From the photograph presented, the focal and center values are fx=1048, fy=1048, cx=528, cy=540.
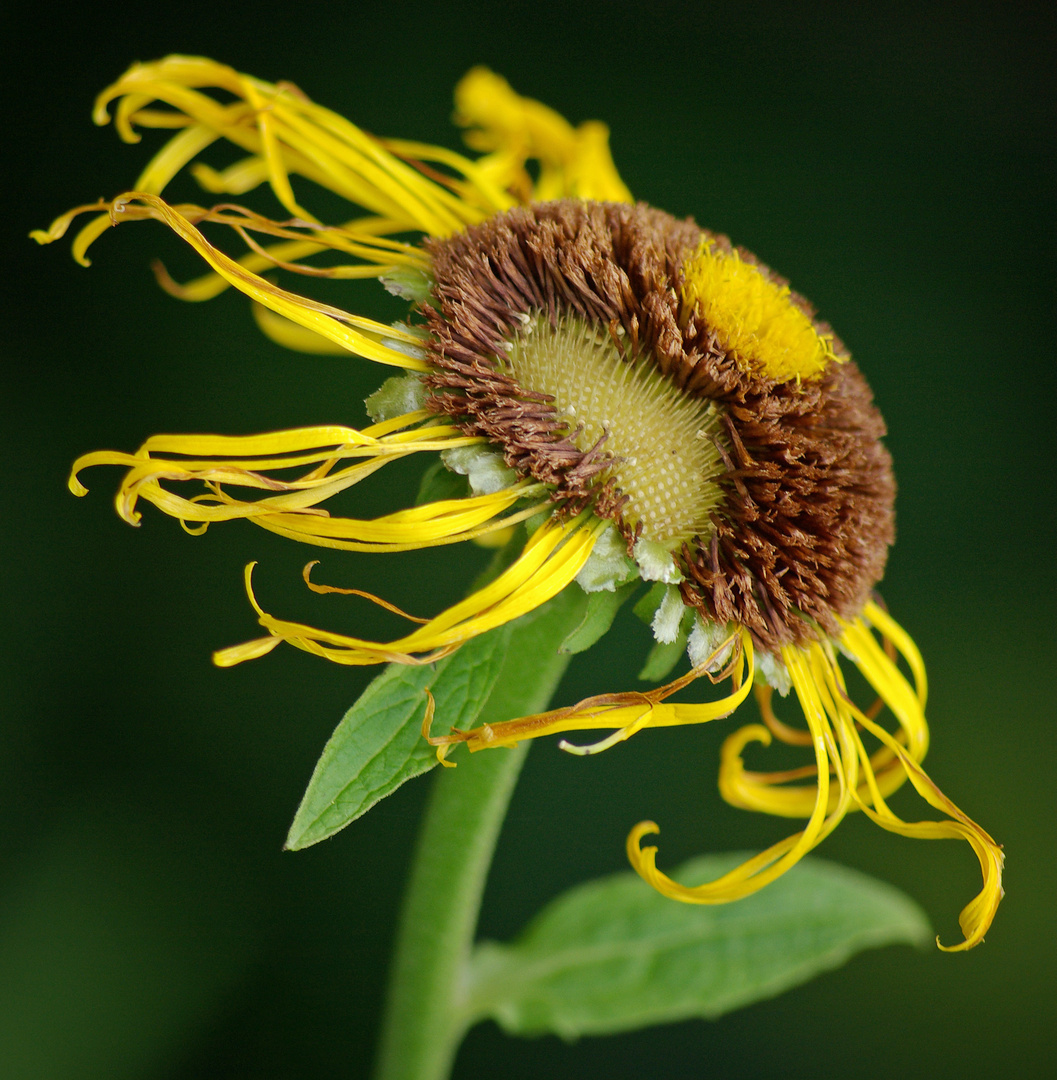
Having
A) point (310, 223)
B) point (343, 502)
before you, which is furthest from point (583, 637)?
point (343, 502)

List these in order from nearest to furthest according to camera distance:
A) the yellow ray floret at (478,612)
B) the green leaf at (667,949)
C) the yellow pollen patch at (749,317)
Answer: the yellow ray floret at (478,612) < the yellow pollen patch at (749,317) < the green leaf at (667,949)

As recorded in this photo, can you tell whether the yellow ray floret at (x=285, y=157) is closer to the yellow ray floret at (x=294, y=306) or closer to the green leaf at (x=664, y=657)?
the yellow ray floret at (x=294, y=306)

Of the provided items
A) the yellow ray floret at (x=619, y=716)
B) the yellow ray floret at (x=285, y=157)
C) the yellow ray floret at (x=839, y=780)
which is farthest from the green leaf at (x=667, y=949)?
the yellow ray floret at (x=285, y=157)

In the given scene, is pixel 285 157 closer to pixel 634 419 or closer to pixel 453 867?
pixel 634 419

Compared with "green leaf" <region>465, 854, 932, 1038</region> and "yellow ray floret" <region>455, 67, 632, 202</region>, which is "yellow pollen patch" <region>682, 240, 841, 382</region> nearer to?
"yellow ray floret" <region>455, 67, 632, 202</region>

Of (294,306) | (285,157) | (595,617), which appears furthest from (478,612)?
(285,157)

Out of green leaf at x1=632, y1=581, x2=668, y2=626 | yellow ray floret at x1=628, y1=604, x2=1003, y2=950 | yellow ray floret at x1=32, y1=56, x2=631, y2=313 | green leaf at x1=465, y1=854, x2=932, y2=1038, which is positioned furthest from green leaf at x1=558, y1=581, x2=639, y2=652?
green leaf at x1=465, y1=854, x2=932, y2=1038
